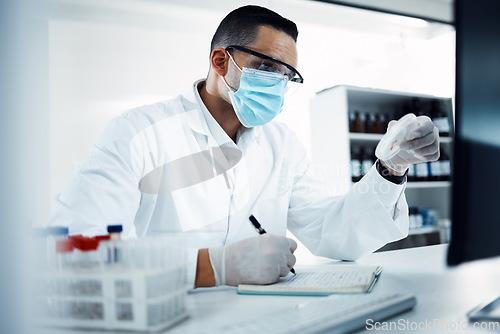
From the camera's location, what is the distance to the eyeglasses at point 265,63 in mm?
1091

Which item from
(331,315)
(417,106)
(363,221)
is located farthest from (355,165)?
(331,315)

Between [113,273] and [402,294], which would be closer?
[113,273]

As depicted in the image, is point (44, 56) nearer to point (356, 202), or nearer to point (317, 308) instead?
point (317, 308)

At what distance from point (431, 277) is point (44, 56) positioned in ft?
2.70

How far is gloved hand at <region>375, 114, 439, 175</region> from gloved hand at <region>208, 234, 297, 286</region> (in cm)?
41

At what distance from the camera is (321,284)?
2.28 feet

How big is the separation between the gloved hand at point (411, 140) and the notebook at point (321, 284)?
320 mm

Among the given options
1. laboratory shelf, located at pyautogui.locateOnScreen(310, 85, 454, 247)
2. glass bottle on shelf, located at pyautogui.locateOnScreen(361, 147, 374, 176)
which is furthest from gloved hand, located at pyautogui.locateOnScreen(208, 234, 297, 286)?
glass bottle on shelf, located at pyautogui.locateOnScreen(361, 147, 374, 176)

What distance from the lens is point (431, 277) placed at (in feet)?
2.76

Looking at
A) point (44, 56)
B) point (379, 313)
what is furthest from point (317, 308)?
point (44, 56)

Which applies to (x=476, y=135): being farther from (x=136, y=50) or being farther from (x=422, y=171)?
(x=422, y=171)

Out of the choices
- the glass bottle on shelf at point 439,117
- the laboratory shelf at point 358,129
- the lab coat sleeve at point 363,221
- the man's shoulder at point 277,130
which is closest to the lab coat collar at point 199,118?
the man's shoulder at point 277,130

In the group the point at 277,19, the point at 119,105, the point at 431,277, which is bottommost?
the point at 431,277

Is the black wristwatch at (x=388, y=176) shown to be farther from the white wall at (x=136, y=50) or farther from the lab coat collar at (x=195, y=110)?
the lab coat collar at (x=195, y=110)
